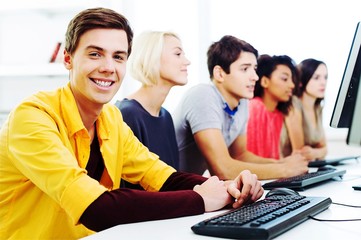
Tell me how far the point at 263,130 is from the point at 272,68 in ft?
1.26

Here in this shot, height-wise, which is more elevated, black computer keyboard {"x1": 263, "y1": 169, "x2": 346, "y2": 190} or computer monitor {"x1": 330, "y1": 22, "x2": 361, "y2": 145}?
computer monitor {"x1": 330, "y1": 22, "x2": 361, "y2": 145}

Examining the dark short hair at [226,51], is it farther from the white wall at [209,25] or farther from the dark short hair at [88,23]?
the dark short hair at [88,23]

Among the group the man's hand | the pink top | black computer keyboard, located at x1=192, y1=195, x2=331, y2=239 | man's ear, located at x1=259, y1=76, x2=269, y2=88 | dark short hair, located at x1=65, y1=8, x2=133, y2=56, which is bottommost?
the pink top

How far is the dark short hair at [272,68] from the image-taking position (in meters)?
2.81

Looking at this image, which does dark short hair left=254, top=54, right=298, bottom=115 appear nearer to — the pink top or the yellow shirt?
the pink top

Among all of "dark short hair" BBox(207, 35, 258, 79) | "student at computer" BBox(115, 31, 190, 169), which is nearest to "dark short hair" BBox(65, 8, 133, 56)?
"student at computer" BBox(115, 31, 190, 169)

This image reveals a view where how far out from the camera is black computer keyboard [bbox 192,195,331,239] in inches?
32.7

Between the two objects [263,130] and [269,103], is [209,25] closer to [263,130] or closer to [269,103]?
[269,103]

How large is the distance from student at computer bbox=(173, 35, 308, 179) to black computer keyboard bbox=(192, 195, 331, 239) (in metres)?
0.89

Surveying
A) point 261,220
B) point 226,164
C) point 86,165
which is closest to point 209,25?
point 226,164

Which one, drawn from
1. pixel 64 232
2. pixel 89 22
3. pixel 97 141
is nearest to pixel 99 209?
pixel 64 232

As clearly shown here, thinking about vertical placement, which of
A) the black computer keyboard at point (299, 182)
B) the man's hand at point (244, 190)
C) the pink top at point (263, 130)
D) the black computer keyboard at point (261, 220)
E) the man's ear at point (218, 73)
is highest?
the man's ear at point (218, 73)

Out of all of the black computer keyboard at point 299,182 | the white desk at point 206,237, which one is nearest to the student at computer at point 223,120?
the black computer keyboard at point 299,182

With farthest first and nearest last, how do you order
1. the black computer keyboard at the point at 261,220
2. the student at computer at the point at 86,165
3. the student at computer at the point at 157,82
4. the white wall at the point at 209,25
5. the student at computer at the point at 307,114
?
the white wall at the point at 209,25, the student at computer at the point at 307,114, the student at computer at the point at 157,82, the student at computer at the point at 86,165, the black computer keyboard at the point at 261,220
